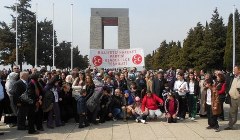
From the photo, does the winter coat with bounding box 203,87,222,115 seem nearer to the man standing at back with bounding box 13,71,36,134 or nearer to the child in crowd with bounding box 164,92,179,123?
the child in crowd with bounding box 164,92,179,123

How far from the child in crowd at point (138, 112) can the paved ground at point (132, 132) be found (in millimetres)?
312

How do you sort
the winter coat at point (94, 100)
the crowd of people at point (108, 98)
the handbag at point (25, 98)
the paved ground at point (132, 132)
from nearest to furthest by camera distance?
the paved ground at point (132, 132) < the handbag at point (25, 98) < the crowd of people at point (108, 98) < the winter coat at point (94, 100)

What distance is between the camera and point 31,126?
10047 mm

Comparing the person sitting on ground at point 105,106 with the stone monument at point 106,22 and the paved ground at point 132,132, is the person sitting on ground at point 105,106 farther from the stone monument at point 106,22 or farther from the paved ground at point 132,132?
the stone monument at point 106,22

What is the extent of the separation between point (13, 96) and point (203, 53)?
38843mm

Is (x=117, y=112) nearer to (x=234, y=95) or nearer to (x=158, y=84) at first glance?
(x=158, y=84)

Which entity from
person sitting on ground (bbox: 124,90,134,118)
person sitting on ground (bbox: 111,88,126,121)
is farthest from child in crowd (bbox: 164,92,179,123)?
person sitting on ground (bbox: 111,88,126,121)

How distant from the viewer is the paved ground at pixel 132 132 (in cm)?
955

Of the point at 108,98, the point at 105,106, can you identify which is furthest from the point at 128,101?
the point at 105,106

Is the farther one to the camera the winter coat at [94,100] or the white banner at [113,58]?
the white banner at [113,58]

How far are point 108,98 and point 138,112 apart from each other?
44.9 inches

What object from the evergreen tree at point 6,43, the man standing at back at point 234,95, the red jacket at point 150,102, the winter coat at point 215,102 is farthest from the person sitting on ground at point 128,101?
the evergreen tree at point 6,43

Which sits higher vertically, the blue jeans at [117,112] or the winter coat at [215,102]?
the winter coat at [215,102]

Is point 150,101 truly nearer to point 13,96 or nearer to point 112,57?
point 13,96
